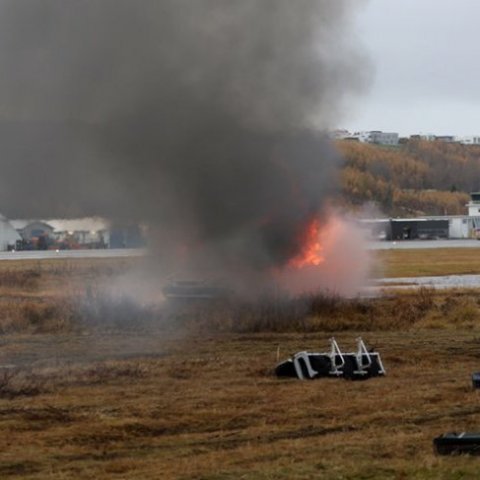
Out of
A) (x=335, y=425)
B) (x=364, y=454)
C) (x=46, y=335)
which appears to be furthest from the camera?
(x=46, y=335)

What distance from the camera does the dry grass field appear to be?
11.9 m

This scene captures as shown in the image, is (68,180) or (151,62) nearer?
(151,62)

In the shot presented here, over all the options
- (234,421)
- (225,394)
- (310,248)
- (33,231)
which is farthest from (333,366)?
(33,231)

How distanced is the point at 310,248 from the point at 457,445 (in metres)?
22.1

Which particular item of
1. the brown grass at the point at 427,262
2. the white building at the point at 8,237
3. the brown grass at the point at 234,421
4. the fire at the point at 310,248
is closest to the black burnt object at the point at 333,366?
the brown grass at the point at 234,421

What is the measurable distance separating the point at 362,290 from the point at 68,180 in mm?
12211

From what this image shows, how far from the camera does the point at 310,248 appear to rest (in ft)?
111

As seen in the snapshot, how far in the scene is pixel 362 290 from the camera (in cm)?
3759

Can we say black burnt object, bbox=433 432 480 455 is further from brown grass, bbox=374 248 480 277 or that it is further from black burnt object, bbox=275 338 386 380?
brown grass, bbox=374 248 480 277

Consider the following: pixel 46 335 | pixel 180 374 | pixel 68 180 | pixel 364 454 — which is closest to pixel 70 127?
pixel 68 180

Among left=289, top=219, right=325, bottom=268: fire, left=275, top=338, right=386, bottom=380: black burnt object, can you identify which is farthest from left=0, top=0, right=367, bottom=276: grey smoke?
left=275, top=338, right=386, bottom=380: black burnt object

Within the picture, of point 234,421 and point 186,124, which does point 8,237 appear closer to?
point 186,124

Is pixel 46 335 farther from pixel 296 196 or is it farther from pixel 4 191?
pixel 4 191

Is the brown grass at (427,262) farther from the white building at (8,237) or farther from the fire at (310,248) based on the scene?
the white building at (8,237)
